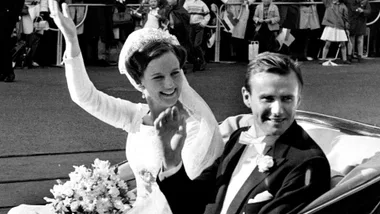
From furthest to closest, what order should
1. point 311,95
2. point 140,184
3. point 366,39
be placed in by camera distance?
1. point 366,39
2. point 311,95
3. point 140,184

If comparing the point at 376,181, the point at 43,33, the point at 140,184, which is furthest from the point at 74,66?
the point at 43,33

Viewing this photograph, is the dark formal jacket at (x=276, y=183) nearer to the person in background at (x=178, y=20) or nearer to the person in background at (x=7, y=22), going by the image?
the person in background at (x=7, y=22)

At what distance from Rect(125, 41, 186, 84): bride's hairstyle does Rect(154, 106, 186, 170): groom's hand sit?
82cm

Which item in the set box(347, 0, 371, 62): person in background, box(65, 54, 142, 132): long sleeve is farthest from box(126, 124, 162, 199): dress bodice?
box(347, 0, 371, 62): person in background

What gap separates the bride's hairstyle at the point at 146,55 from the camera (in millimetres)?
4070

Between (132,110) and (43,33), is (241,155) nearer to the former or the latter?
(132,110)

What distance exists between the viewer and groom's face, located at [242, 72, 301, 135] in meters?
3.54

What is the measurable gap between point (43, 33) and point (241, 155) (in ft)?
36.6

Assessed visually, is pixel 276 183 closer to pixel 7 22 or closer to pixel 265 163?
pixel 265 163

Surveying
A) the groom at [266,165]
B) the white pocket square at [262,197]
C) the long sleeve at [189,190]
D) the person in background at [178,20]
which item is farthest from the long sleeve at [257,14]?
the white pocket square at [262,197]

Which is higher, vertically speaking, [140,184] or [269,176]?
[269,176]

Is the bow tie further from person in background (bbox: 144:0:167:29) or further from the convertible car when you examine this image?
person in background (bbox: 144:0:167:29)

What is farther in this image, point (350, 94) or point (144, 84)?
point (350, 94)

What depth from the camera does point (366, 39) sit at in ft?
58.1
